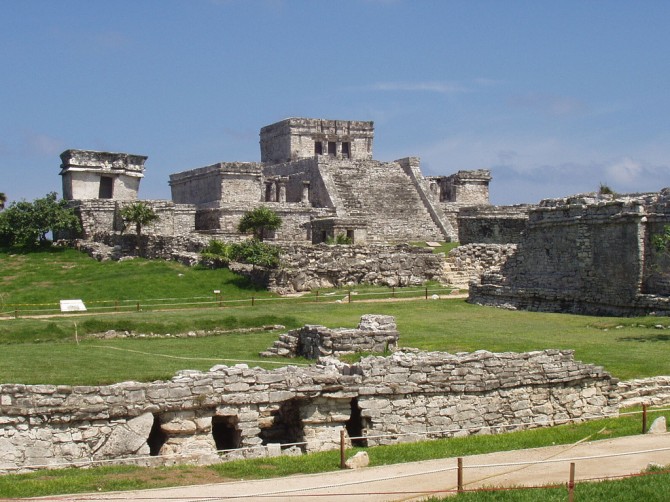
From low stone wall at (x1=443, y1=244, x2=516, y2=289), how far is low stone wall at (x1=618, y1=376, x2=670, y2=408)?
2282cm

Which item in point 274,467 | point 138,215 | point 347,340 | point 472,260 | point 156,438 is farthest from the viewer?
point 138,215

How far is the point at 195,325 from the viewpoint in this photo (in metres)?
27.6

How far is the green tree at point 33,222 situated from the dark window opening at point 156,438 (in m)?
31.2

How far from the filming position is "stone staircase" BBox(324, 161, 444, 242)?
184 feet

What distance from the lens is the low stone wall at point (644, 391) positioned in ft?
63.0

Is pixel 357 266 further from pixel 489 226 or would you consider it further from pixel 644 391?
pixel 644 391

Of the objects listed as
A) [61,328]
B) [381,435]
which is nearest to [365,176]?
[61,328]

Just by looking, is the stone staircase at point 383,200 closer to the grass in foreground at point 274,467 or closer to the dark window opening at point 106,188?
the dark window opening at point 106,188

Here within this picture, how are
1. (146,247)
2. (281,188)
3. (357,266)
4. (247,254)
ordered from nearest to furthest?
1. (247,254)
2. (357,266)
3. (146,247)
4. (281,188)

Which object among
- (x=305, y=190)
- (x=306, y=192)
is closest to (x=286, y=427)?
(x=306, y=192)

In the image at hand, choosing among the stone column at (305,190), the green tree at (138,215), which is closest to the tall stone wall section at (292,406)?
the green tree at (138,215)

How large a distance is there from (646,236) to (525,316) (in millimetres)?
4328

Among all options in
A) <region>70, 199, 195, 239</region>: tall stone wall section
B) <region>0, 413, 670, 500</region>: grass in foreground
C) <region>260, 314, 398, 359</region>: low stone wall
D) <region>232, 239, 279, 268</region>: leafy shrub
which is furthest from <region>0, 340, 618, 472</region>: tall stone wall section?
<region>70, 199, 195, 239</region>: tall stone wall section

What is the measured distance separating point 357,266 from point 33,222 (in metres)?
15.2
